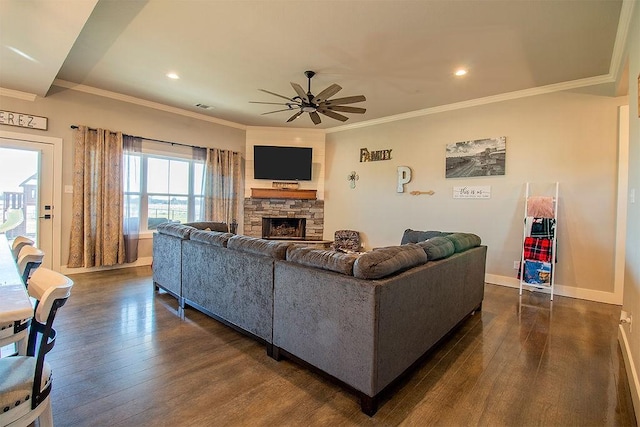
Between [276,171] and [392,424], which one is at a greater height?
[276,171]

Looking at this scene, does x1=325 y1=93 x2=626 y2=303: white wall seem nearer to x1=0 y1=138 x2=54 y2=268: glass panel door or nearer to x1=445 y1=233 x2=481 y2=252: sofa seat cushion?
x1=445 y1=233 x2=481 y2=252: sofa seat cushion

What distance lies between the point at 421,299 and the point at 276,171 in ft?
16.5

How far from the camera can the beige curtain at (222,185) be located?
6.18m

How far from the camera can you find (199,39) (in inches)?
126

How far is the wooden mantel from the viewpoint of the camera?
663 cm

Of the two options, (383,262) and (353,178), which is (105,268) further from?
(383,262)

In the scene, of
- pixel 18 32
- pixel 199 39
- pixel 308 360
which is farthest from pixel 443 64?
pixel 18 32

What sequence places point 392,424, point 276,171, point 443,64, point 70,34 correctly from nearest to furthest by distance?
point 392,424 < point 70,34 < point 443,64 < point 276,171

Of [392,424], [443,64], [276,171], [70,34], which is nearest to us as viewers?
[392,424]

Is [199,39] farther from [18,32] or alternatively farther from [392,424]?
[392,424]

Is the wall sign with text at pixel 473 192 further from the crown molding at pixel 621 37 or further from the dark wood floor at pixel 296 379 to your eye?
the dark wood floor at pixel 296 379

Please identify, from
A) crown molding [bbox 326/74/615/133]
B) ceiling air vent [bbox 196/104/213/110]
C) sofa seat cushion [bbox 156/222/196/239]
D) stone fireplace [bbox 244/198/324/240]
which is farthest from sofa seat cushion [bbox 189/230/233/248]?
crown molding [bbox 326/74/615/133]

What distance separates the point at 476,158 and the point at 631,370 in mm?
3390

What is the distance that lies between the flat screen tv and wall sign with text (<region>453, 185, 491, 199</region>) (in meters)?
3.07
